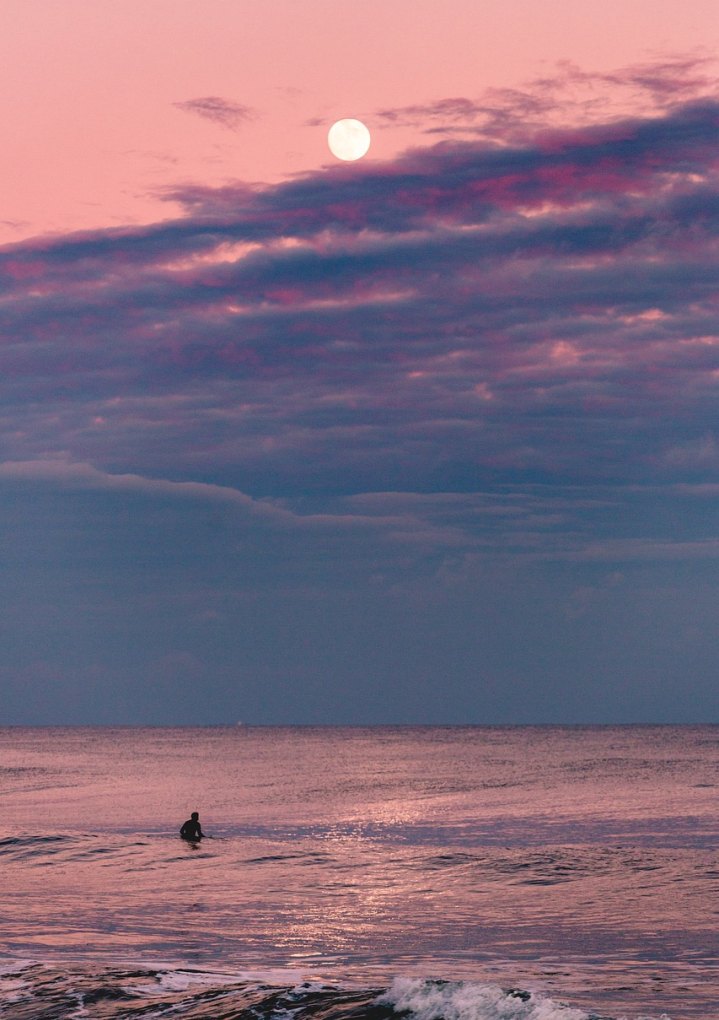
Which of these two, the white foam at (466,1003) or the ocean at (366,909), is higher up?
the white foam at (466,1003)

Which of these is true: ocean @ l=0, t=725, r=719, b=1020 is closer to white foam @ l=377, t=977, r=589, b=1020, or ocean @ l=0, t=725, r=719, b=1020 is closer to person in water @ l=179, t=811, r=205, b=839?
white foam @ l=377, t=977, r=589, b=1020

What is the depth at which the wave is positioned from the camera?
59.5ft

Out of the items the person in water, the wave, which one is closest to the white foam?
the wave

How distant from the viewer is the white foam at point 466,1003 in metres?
17.6

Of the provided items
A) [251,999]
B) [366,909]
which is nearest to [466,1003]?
[251,999]

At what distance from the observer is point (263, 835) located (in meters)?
47.3

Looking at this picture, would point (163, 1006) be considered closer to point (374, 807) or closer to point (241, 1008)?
point (241, 1008)

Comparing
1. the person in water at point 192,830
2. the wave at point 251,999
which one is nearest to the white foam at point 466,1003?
the wave at point 251,999

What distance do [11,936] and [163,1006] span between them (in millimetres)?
8333

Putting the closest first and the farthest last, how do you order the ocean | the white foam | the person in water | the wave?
the white foam → the wave → the ocean → the person in water

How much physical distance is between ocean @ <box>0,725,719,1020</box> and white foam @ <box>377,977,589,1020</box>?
4 cm

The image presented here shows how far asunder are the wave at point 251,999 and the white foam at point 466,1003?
0.02 metres

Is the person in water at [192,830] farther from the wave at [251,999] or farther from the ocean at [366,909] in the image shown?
the wave at [251,999]

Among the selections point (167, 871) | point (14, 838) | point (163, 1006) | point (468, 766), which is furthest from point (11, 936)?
point (468, 766)
